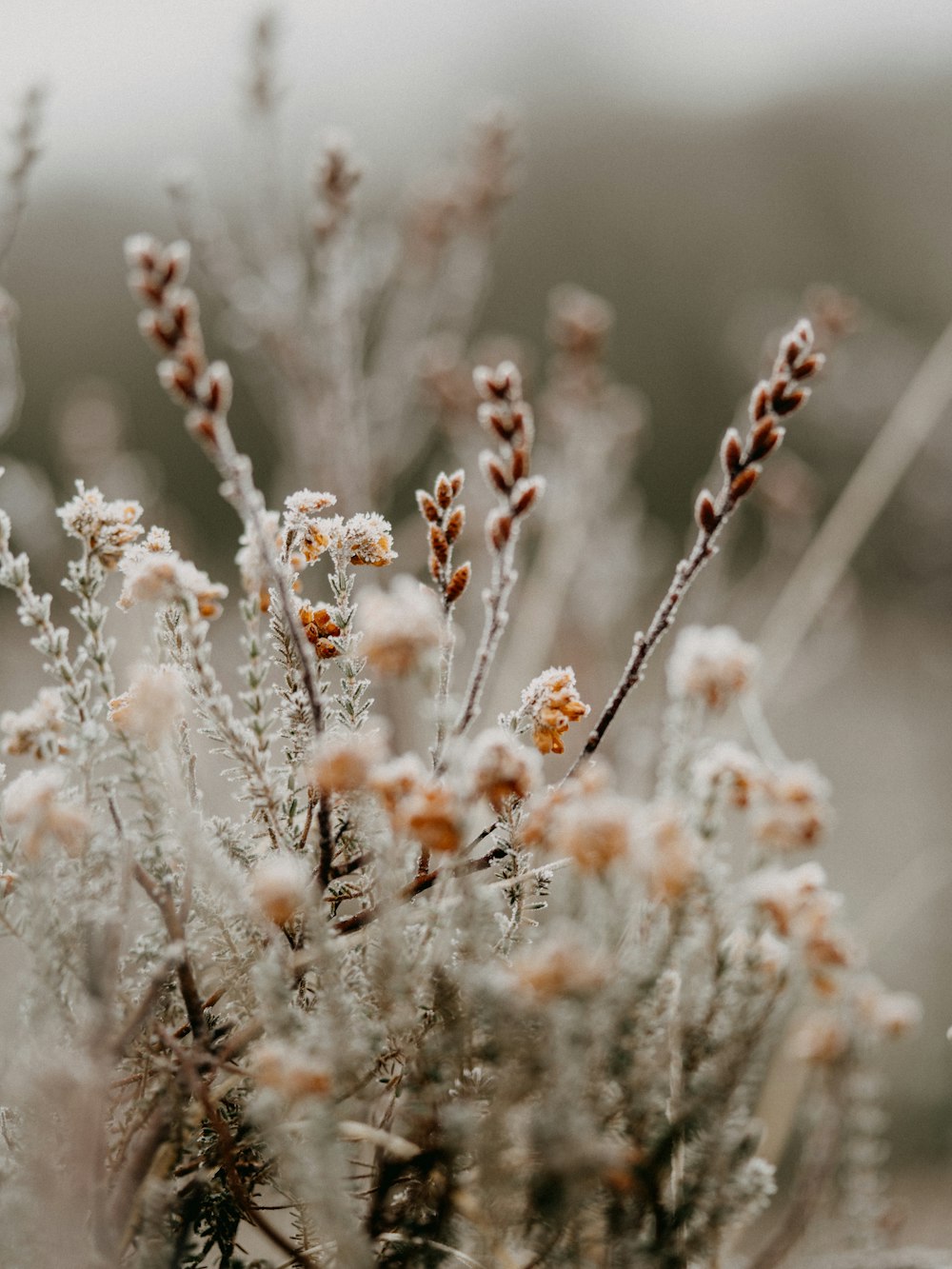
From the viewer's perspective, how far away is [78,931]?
0.57m

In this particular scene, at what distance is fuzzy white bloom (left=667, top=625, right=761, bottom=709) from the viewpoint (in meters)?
0.62

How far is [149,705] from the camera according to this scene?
0.54m

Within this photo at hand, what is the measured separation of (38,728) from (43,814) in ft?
0.33

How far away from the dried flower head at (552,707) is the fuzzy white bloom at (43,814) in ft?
0.95

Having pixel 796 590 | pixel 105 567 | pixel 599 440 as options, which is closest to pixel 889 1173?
pixel 796 590

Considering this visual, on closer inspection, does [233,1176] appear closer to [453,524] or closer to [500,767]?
[500,767]

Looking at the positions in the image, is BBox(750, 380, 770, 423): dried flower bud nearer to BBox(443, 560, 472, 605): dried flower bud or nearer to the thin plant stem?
BBox(443, 560, 472, 605): dried flower bud

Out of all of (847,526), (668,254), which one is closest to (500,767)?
(847,526)

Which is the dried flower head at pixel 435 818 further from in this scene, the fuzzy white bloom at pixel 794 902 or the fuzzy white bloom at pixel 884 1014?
the fuzzy white bloom at pixel 884 1014

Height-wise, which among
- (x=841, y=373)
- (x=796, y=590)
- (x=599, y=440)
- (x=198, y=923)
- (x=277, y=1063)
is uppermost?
(x=841, y=373)

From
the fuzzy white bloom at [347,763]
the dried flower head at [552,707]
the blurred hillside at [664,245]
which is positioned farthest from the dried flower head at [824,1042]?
the blurred hillside at [664,245]

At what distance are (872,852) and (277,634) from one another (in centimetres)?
382

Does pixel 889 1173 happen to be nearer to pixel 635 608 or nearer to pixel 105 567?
pixel 635 608

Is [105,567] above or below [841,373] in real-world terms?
below
